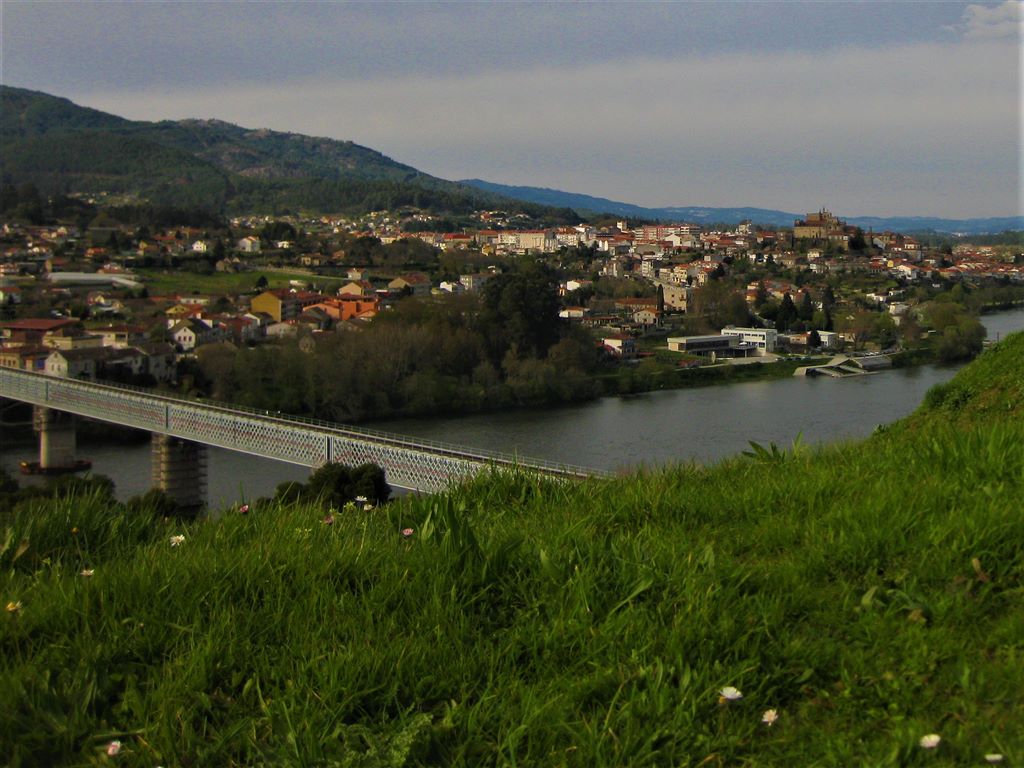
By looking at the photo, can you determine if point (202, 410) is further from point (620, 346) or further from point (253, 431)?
point (620, 346)

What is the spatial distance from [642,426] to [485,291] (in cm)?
923

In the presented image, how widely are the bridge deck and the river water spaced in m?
0.59

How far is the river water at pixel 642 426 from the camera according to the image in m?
13.5

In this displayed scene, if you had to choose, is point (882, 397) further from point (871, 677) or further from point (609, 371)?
point (871, 677)

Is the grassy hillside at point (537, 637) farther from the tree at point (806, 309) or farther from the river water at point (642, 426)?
the tree at point (806, 309)

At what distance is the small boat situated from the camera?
16.1 metres

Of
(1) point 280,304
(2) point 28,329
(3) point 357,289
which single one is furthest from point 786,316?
(2) point 28,329

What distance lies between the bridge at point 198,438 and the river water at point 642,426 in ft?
1.45

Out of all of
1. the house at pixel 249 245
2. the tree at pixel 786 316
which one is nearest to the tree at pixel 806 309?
the tree at pixel 786 316

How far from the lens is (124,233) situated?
43.0 meters

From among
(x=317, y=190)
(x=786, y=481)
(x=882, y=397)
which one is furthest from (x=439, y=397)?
(x=317, y=190)

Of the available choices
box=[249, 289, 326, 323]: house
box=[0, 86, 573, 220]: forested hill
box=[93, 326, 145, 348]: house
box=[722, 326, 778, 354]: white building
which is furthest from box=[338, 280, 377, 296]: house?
box=[0, 86, 573, 220]: forested hill

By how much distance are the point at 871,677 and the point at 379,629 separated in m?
0.53

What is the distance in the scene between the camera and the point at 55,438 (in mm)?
17141
